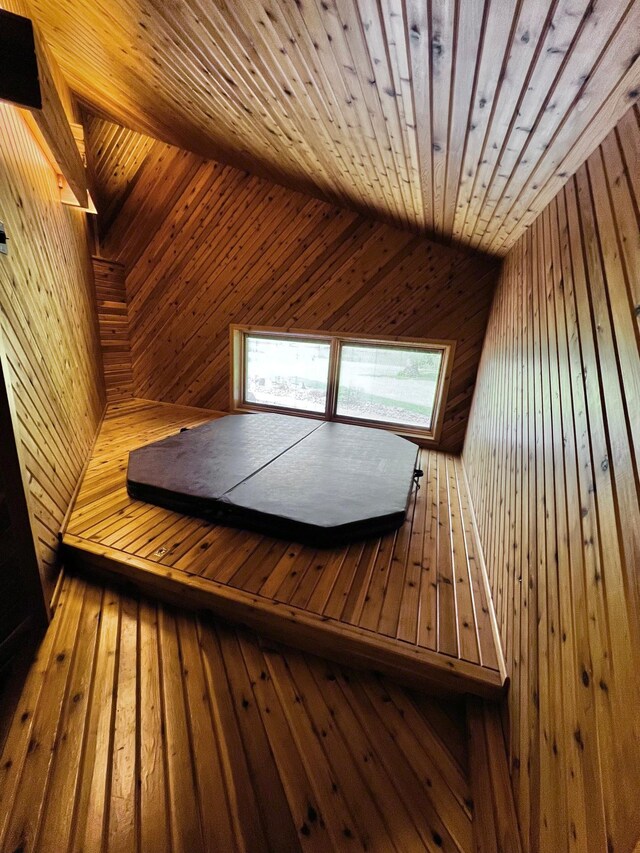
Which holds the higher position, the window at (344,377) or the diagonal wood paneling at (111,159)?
the diagonal wood paneling at (111,159)

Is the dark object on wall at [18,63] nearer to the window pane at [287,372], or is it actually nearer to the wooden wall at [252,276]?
the wooden wall at [252,276]

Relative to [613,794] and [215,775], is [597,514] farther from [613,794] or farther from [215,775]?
[215,775]

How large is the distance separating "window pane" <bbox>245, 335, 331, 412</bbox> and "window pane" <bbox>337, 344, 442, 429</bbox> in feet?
1.19

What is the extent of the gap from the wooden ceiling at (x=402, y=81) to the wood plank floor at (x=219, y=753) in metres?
2.32

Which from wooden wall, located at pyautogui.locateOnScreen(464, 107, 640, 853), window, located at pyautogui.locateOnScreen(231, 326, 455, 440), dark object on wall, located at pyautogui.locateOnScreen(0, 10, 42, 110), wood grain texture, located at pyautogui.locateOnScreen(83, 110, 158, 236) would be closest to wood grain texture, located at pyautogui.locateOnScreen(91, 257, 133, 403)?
wood grain texture, located at pyautogui.locateOnScreen(83, 110, 158, 236)

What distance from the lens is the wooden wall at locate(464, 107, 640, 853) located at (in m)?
0.72

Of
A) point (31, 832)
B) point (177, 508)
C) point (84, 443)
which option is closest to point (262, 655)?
point (31, 832)

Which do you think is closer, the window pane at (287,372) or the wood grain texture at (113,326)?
the window pane at (287,372)

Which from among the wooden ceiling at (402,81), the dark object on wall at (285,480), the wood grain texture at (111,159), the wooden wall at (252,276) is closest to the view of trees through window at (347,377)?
the wooden wall at (252,276)

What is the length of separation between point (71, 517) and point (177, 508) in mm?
726

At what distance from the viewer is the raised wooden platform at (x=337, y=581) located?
4.90 ft

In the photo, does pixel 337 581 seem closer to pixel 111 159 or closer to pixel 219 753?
pixel 219 753

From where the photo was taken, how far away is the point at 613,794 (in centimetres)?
66

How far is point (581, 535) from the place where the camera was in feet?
3.13
